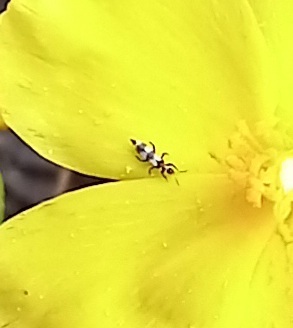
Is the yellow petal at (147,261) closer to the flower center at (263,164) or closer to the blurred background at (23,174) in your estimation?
the flower center at (263,164)

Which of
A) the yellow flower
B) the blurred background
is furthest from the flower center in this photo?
the blurred background

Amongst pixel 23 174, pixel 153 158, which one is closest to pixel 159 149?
pixel 153 158

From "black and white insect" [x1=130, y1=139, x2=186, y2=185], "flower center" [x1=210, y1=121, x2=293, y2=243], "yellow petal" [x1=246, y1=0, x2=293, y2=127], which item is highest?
"yellow petal" [x1=246, y1=0, x2=293, y2=127]

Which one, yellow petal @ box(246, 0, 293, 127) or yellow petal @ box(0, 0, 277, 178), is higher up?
yellow petal @ box(246, 0, 293, 127)

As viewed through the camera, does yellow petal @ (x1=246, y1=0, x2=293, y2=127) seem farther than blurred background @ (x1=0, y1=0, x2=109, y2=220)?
No

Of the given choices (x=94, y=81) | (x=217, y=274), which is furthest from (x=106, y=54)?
(x=217, y=274)

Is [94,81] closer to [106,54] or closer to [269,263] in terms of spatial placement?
→ [106,54]

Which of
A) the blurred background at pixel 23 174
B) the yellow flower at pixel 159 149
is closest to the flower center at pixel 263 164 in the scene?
the yellow flower at pixel 159 149

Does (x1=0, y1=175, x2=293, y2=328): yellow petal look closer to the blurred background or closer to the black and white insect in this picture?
the black and white insect
